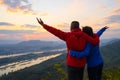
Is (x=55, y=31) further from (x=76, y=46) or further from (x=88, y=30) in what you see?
(x=88, y=30)

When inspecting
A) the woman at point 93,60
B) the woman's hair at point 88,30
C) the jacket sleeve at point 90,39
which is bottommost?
the woman at point 93,60

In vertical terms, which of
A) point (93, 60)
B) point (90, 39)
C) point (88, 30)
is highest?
point (88, 30)

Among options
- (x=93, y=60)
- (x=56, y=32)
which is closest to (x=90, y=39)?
(x=93, y=60)

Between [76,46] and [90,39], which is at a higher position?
[90,39]

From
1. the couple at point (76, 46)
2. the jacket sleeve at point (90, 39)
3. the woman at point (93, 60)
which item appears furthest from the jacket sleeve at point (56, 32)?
the woman at point (93, 60)

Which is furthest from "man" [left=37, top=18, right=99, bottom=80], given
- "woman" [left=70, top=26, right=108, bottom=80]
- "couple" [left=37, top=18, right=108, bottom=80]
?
"woman" [left=70, top=26, right=108, bottom=80]

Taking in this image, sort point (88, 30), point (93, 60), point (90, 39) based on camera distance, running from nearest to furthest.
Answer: point (90, 39) → point (88, 30) → point (93, 60)

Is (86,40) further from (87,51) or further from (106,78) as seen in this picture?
(106,78)

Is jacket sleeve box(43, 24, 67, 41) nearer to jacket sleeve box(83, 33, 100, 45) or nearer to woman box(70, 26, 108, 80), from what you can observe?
jacket sleeve box(83, 33, 100, 45)

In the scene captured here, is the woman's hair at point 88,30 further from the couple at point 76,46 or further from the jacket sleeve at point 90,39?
the jacket sleeve at point 90,39

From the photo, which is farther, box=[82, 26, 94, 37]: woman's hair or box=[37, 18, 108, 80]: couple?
box=[82, 26, 94, 37]: woman's hair

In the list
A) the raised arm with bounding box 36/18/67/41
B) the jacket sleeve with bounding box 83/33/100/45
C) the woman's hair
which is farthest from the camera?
the woman's hair

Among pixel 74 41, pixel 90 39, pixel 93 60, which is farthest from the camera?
pixel 93 60

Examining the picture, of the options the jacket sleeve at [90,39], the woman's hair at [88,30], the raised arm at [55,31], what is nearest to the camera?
the raised arm at [55,31]
